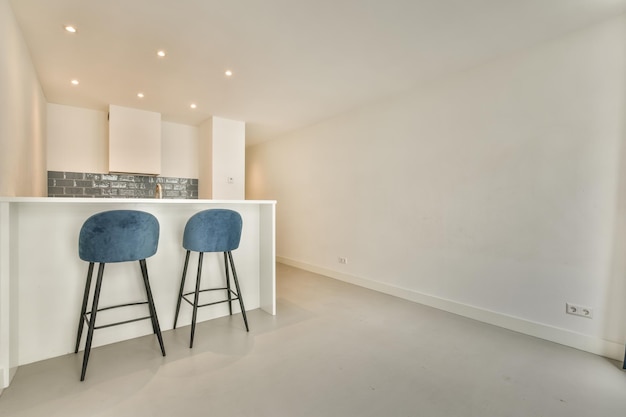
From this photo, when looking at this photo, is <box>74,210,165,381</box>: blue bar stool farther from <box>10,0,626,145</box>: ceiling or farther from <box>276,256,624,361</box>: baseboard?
<box>276,256,624,361</box>: baseboard

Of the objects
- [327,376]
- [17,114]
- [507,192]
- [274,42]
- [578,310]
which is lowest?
[327,376]

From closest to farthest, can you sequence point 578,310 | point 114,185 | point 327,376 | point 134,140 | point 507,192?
point 327,376, point 578,310, point 507,192, point 134,140, point 114,185

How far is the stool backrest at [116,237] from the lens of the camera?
180cm

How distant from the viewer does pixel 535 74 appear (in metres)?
2.46

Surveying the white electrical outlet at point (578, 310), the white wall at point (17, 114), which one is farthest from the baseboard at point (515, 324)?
the white wall at point (17, 114)

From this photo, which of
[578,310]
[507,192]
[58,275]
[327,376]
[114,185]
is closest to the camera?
[327,376]

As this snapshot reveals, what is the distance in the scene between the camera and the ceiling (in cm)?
204

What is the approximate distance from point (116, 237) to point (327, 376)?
1611 millimetres

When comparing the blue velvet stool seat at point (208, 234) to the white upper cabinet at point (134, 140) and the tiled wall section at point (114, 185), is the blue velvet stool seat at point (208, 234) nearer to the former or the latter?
the white upper cabinet at point (134, 140)

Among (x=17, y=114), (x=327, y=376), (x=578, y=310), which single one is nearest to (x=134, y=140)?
(x=17, y=114)

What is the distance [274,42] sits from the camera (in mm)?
2457

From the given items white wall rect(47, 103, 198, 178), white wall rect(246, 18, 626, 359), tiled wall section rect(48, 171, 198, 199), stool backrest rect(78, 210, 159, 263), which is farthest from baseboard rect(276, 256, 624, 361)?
white wall rect(47, 103, 198, 178)

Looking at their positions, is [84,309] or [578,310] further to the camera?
[578,310]

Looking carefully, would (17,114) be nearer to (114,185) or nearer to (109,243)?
(109,243)
